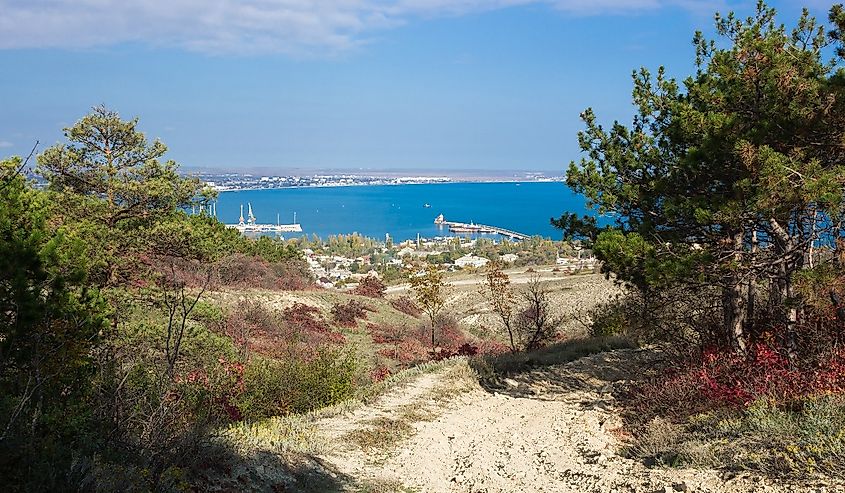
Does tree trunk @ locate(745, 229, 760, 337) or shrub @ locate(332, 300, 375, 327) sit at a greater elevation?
tree trunk @ locate(745, 229, 760, 337)

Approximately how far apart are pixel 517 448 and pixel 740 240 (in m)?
4.64

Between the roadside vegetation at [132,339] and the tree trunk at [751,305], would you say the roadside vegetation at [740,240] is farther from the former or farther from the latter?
the roadside vegetation at [132,339]

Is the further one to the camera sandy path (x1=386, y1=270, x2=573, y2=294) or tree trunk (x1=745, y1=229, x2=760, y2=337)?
sandy path (x1=386, y1=270, x2=573, y2=294)

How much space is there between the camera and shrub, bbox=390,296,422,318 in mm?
37091

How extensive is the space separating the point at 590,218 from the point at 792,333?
3806mm

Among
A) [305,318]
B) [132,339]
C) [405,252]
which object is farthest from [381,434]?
[405,252]

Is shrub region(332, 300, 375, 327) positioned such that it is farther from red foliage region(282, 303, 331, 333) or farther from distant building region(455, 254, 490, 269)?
distant building region(455, 254, 490, 269)

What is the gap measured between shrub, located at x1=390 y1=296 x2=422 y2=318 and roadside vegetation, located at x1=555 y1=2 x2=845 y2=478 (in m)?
25.8

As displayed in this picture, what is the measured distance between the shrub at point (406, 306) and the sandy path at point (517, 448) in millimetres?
23176

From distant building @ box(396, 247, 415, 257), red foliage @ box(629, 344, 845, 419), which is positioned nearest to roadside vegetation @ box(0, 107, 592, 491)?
red foliage @ box(629, 344, 845, 419)

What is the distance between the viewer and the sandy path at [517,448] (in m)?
7.50

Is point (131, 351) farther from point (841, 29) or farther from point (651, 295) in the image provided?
point (841, 29)

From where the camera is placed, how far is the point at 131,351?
34.4 feet

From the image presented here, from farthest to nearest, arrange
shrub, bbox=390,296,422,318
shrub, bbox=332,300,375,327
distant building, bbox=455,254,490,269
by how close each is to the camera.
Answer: distant building, bbox=455,254,490,269 → shrub, bbox=390,296,422,318 → shrub, bbox=332,300,375,327
